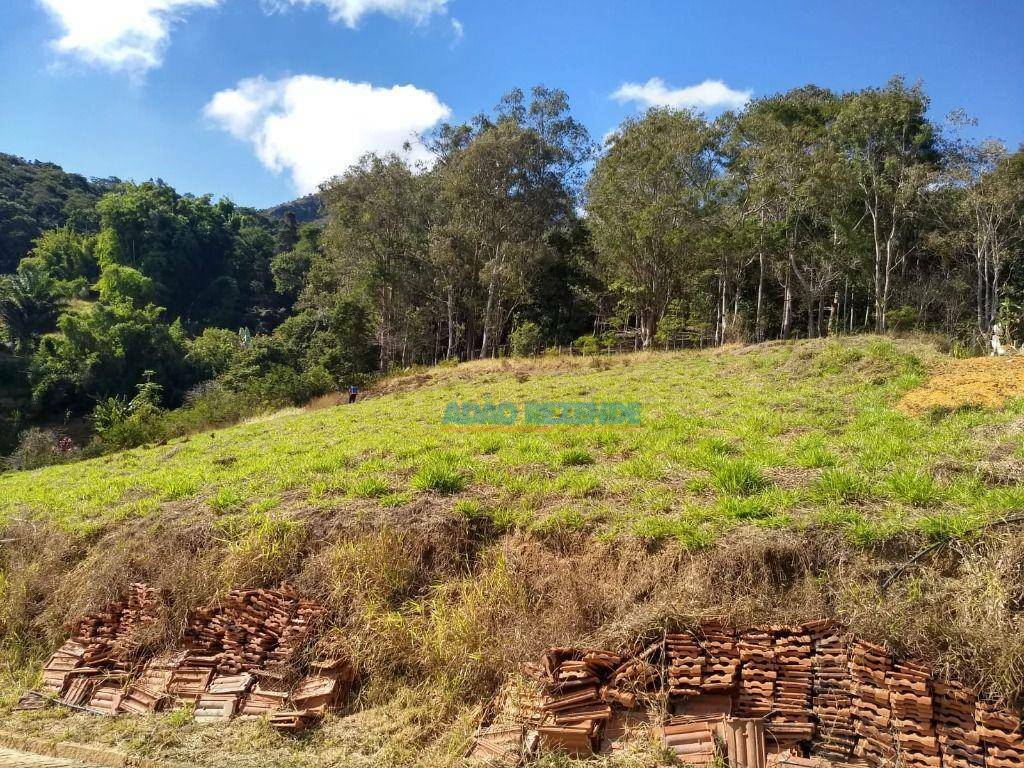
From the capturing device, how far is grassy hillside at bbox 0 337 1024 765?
14.5ft

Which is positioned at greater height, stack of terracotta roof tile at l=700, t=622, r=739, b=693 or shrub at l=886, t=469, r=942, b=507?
shrub at l=886, t=469, r=942, b=507

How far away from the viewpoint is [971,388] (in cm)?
857

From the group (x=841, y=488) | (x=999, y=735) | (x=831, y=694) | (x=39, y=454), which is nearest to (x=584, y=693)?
(x=831, y=694)

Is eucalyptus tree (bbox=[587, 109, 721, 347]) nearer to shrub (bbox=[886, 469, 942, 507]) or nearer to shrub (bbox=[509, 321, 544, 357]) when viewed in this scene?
shrub (bbox=[509, 321, 544, 357])

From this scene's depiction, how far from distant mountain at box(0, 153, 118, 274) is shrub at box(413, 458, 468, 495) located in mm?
82628

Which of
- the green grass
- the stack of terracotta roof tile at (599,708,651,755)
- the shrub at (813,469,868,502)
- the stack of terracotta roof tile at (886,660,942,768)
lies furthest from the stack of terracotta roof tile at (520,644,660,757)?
the shrub at (813,469,868,502)

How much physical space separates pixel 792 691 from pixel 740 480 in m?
2.38

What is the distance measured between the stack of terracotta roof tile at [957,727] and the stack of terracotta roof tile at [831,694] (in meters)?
0.48

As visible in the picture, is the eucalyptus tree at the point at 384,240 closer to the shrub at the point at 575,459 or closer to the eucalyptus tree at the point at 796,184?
the eucalyptus tree at the point at 796,184

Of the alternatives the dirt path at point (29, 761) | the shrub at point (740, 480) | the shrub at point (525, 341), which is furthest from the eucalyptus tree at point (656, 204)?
the dirt path at point (29, 761)

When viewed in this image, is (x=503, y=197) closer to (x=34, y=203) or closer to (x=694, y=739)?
(x=694, y=739)

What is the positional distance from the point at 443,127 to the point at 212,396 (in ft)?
61.0

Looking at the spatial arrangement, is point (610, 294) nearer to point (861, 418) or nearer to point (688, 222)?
point (688, 222)

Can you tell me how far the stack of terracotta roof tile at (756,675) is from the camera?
12.7ft
